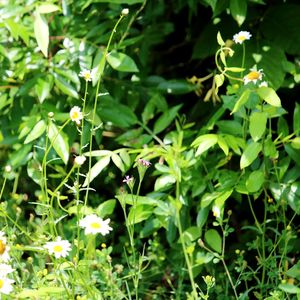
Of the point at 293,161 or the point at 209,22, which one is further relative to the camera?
the point at 209,22

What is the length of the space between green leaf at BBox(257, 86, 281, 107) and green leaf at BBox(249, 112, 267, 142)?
64mm

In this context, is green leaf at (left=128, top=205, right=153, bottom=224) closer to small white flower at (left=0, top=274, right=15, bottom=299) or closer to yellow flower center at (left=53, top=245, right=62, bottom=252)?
yellow flower center at (left=53, top=245, right=62, bottom=252)

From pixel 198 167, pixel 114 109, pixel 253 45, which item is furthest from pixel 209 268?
pixel 253 45

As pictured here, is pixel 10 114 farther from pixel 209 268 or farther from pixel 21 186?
pixel 209 268

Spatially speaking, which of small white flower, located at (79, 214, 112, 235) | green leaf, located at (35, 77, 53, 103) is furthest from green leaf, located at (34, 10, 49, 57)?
small white flower, located at (79, 214, 112, 235)

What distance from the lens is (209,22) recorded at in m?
2.51

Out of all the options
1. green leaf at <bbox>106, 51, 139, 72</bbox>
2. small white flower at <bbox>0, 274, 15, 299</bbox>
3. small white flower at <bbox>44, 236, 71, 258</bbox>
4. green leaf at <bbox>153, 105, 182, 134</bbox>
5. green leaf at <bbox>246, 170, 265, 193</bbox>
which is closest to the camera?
small white flower at <bbox>0, 274, 15, 299</bbox>

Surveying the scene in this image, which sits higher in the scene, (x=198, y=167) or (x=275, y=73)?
(x=275, y=73)

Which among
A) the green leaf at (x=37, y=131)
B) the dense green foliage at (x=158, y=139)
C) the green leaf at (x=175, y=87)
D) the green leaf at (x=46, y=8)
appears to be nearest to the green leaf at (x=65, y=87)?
the dense green foliage at (x=158, y=139)

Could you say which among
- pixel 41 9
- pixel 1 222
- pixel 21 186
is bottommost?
pixel 21 186

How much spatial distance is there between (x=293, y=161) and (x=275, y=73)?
10.9 inches

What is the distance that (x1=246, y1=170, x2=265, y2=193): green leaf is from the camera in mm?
1846

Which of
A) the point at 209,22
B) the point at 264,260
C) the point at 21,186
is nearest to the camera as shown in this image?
the point at 264,260

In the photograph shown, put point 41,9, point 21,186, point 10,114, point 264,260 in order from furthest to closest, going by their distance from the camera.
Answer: point 21,186 < point 10,114 < point 41,9 < point 264,260
